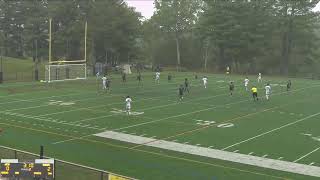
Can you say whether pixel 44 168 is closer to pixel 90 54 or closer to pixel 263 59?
pixel 90 54

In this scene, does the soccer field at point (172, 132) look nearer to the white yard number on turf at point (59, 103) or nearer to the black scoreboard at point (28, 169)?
the white yard number on turf at point (59, 103)

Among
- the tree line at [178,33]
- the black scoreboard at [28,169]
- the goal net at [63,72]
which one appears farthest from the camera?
the tree line at [178,33]

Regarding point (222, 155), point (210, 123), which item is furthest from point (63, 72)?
point (222, 155)

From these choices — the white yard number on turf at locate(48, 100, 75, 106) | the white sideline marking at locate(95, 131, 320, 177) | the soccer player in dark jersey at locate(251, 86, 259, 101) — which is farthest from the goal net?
the white sideline marking at locate(95, 131, 320, 177)

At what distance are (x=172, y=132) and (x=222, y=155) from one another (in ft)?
17.6

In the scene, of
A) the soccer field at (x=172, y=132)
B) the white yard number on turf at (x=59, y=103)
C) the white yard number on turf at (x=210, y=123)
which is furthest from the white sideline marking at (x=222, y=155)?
the white yard number on turf at (x=59, y=103)

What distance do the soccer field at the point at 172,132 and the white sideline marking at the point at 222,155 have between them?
0.04 m

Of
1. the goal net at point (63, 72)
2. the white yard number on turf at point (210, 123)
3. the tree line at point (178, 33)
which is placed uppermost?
the tree line at point (178, 33)

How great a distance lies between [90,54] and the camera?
263 feet

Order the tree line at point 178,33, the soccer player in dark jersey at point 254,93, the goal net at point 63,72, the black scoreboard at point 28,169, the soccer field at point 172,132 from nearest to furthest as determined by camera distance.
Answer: the black scoreboard at point 28,169
the soccer field at point 172,132
the soccer player in dark jersey at point 254,93
the goal net at point 63,72
the tree line at point 178,33

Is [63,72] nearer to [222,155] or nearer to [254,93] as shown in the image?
[254,93]

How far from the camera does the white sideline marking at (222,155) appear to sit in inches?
778

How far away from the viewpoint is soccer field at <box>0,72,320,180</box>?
19.9 metres

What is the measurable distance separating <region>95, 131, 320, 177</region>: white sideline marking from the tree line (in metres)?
51.3
